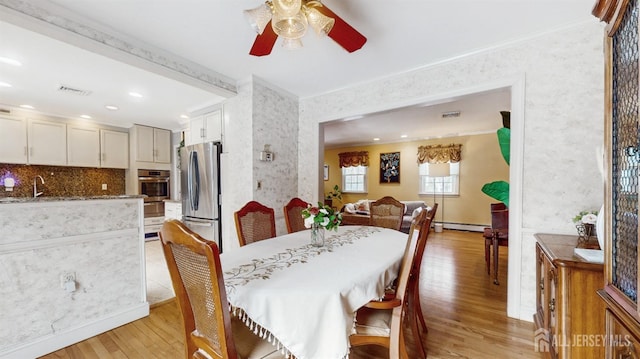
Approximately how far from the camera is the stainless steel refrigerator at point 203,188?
3.41 m

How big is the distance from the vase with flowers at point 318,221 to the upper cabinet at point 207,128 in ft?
7.45

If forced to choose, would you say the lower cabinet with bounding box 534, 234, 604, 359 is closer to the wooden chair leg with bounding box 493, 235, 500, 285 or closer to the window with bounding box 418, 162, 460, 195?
the wooden chair leg with bounding box 493, 235, 500, 285

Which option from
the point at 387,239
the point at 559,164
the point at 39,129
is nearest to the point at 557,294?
the point at 387,239

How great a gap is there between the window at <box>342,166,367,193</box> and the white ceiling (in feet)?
15.8

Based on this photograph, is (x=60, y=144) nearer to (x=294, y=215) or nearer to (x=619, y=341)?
(x=294, y=215)

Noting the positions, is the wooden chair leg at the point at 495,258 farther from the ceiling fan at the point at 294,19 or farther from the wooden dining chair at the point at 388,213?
the ceiling fan at the point at 294,19

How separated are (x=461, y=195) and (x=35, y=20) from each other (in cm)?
763

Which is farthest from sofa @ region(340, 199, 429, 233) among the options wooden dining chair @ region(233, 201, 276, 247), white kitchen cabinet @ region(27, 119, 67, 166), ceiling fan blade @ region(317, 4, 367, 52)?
white kitchen cabinet @ region(27, 119, 67, 166)

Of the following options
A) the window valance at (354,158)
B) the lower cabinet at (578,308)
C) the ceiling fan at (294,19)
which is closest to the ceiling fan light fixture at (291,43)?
the ceiling fan at (294,19)

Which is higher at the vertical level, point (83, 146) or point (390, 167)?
point (83, 146)

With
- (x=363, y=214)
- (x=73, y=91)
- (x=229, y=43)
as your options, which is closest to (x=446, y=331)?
(x=229, y=43)

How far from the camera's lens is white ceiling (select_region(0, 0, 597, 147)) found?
186 cm

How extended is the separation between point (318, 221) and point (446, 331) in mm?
1416

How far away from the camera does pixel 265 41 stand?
175 cm
